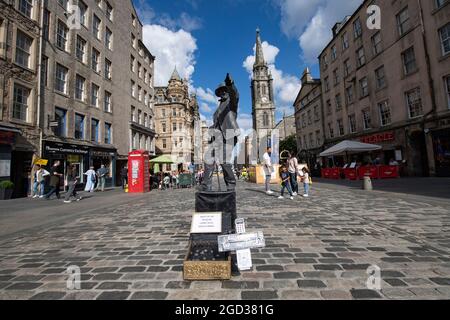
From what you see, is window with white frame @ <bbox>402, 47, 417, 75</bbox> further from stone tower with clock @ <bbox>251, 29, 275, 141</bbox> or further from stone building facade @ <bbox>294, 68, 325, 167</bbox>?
stone tower with clock @ <bbox>251, 29, 275, 141</bbox>

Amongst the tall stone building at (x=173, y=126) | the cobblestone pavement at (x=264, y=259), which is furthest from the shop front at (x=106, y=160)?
the tall stone building at (x=173, y=126)

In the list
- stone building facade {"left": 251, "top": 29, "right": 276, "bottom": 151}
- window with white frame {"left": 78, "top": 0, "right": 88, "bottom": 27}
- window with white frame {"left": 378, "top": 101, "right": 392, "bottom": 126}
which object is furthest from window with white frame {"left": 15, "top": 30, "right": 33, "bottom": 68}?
stone building facade {"left": 251, "top": 29, "right": 276, "bottom": 151}

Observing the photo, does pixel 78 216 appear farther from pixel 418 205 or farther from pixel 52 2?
pixel 52 2

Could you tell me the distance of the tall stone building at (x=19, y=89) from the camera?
1254cm

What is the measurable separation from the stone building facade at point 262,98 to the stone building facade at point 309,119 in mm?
34555

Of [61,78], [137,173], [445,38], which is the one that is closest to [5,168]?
[137,173]

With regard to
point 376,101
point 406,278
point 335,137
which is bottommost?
point 406,278

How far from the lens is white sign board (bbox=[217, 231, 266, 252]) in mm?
2697

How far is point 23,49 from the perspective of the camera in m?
14.0

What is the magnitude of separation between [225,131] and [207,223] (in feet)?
8.11

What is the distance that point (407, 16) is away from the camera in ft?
58.2

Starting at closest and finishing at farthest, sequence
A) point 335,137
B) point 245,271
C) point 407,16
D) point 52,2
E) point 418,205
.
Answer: point 245,271, point 418,205, point 52,2, point 407,16, point 335,137

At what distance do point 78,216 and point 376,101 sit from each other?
80.2ft
